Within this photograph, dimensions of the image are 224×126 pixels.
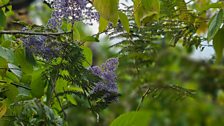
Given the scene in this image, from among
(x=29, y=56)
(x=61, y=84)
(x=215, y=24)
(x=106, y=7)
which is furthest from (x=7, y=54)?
(x=215, y=24)

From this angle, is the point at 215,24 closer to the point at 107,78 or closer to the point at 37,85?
the point at 107,78

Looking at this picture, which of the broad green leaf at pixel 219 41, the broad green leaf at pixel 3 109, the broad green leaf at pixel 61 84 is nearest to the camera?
the broad green leaf at pixel 219 41

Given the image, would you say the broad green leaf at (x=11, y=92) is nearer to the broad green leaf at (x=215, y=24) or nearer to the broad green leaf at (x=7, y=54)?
the broad green leaf at (x=7, y=54)

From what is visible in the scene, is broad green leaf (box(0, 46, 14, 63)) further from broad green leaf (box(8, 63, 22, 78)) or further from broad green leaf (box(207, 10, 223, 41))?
broad green leaf (box(207, 10, 223, 41))

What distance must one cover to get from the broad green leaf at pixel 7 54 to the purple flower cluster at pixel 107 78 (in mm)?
162

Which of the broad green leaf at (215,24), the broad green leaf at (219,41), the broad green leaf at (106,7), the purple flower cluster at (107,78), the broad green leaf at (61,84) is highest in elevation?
the broad green leaf at (106,7)

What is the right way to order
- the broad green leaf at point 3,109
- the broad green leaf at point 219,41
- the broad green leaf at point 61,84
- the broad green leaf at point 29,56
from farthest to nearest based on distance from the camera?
the broad green leaf at point 61,84, the broad green leaf at point 29,56, the broad green leaf at point 3,109, the broad green leaf at point 219,41

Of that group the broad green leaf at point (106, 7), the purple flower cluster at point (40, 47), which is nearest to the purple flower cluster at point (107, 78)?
the purple flower cluster at point (40, 47)

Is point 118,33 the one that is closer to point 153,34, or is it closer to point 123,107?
point 153,34

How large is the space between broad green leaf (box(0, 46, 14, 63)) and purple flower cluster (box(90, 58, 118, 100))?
0.16m

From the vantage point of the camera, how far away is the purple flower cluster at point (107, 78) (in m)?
0.91

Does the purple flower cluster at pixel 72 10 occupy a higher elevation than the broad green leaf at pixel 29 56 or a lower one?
higher

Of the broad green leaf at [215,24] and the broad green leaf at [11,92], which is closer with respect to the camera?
the broad green leaf at [215,24]

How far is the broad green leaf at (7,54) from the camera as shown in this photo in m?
0.90
